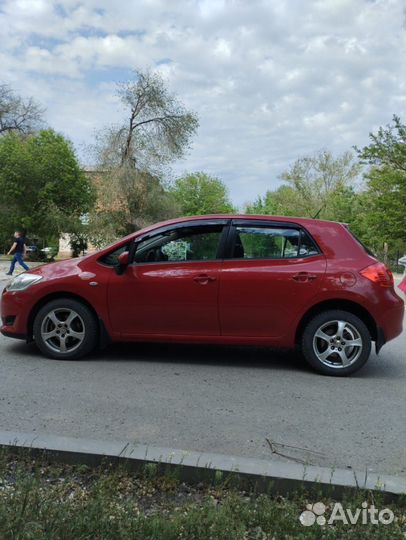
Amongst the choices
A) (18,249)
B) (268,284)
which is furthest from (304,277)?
(18,249)

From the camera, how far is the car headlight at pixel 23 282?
592 cm

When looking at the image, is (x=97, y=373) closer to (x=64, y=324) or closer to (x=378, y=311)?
(x=64, y=324)

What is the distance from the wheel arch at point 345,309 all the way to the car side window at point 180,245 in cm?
126

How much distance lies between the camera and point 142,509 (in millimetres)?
2781

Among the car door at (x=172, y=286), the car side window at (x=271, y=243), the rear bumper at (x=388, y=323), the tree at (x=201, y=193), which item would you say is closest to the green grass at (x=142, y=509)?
the car door at (x=172, y=286)

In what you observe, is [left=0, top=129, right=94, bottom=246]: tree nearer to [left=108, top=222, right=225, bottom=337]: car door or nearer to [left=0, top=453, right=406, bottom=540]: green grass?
[left=108, top=222, right=225, bottom=337]: car door

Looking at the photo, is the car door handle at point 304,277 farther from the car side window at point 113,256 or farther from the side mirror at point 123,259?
the car side window at point 113,256

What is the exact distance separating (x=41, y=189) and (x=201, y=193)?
100 ft

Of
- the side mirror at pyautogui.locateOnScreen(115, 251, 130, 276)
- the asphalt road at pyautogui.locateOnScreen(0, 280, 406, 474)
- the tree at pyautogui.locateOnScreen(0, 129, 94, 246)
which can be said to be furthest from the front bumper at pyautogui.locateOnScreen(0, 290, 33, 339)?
the tree at pyautogui.locateOnScreen(0, 129, 94, 246)

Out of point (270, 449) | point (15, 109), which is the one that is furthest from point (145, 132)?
point (270, 449)

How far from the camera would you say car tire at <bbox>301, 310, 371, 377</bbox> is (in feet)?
18.0

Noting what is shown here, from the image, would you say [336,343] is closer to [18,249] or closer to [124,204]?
[18,249]

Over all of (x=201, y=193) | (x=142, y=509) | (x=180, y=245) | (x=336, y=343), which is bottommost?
(x=142, y=509)

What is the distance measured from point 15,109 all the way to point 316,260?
175 feet
